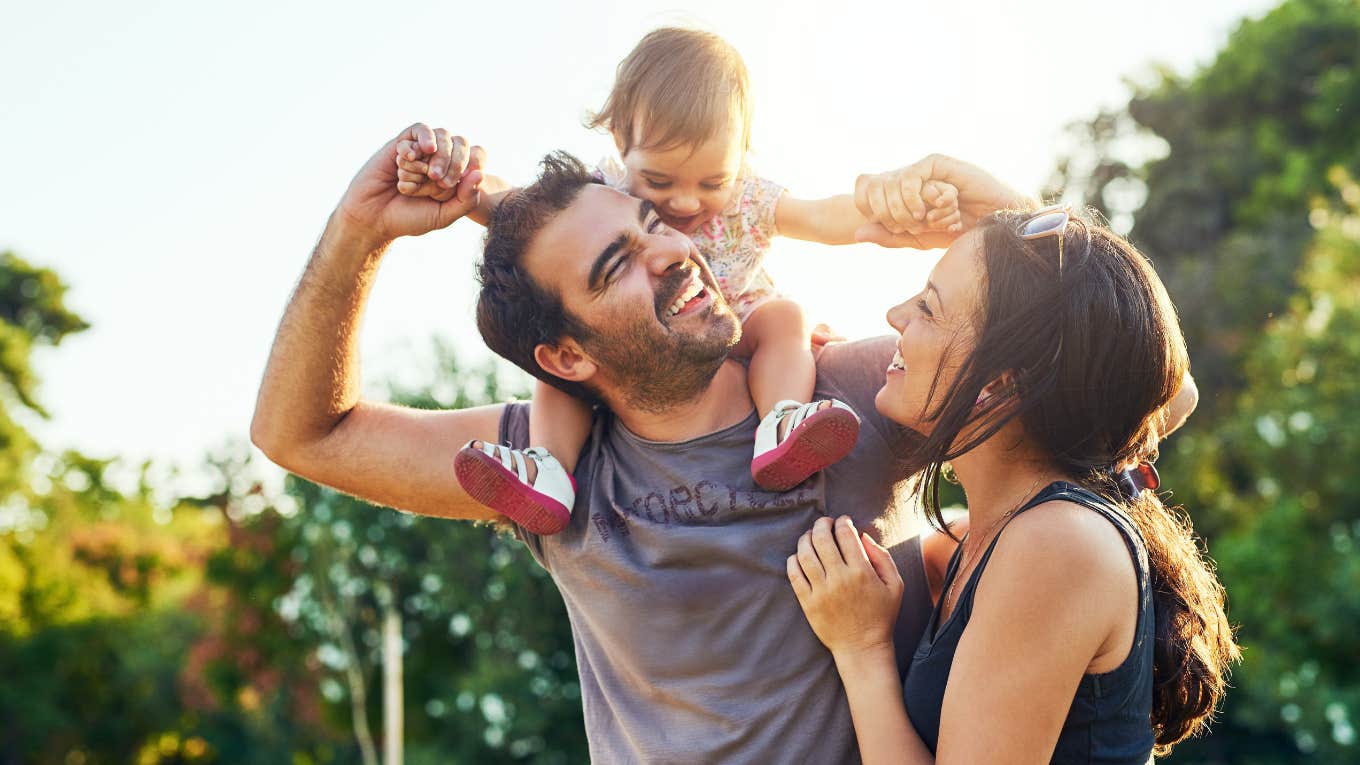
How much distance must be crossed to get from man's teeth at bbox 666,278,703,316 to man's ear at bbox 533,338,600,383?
0.24 m

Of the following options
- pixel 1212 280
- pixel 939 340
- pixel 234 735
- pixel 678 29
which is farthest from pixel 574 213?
pixel 234 735

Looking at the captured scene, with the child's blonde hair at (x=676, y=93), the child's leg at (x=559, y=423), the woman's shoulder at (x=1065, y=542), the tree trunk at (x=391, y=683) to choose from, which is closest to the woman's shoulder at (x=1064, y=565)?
the woman's shoulder at (x=1065, y=542)

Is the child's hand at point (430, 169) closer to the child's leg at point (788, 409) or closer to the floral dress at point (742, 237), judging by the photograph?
the floral dress at point (742, 237)

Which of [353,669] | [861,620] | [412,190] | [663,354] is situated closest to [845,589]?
[861,620]

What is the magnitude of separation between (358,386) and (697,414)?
838mm

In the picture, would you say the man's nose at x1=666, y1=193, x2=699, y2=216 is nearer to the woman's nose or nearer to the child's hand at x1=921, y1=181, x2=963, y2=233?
the woman's nose

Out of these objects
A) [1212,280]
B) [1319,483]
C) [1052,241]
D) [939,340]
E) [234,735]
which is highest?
[1052,241]

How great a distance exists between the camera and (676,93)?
3291 mm

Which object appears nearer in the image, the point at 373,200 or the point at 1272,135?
the point at 373,200

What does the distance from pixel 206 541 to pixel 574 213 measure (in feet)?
92.2

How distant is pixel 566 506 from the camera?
103 inches

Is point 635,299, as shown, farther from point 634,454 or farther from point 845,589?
point 845,589

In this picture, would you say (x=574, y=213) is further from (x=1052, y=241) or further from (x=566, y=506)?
(x=1052, y=241)

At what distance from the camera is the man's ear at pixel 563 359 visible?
9.06 ft
